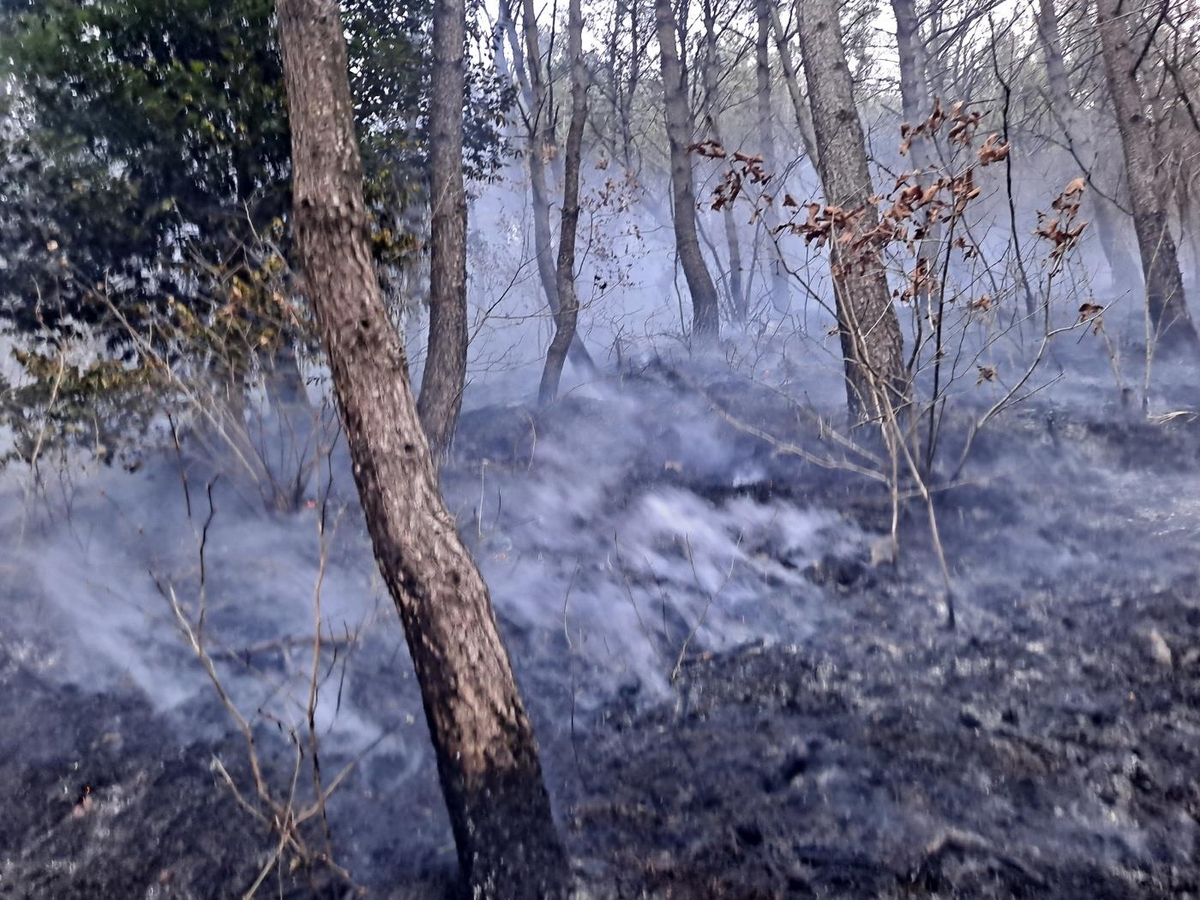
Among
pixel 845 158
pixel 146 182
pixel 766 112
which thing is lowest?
pixel 845 158

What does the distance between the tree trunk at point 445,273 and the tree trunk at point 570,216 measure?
1.37 m

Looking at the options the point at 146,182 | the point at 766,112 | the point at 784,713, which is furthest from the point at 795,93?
the point at 766,112

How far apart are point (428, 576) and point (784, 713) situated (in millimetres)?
1956

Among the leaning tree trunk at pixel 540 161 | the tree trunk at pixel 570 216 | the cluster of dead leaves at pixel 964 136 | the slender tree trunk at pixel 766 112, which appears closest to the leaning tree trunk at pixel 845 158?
the cluster of dead leaves at pixel 964 136

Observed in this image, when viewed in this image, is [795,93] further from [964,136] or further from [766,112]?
[766,112]

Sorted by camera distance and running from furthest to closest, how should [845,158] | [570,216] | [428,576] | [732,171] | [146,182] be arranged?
1. [570,216]
2. [146,182]
3. [845,158]
4. [732,171]
5. [428,576]

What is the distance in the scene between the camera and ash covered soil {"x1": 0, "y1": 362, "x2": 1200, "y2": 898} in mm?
3186

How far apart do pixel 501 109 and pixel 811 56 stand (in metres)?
4.34

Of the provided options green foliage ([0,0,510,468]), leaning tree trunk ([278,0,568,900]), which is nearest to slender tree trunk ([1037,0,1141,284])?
green foliage ([0,0,510,468])

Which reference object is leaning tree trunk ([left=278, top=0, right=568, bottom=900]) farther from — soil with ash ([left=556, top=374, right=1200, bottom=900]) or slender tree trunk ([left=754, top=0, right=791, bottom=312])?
slender tree trunk ([left=754, top=0, right=791, bottom=312])

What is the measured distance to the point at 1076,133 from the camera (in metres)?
12.5

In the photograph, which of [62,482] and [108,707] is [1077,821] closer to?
[108,707]

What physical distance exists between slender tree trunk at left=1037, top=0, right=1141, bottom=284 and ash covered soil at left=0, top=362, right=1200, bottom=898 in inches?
190

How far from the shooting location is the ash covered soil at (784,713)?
10.5 ft
